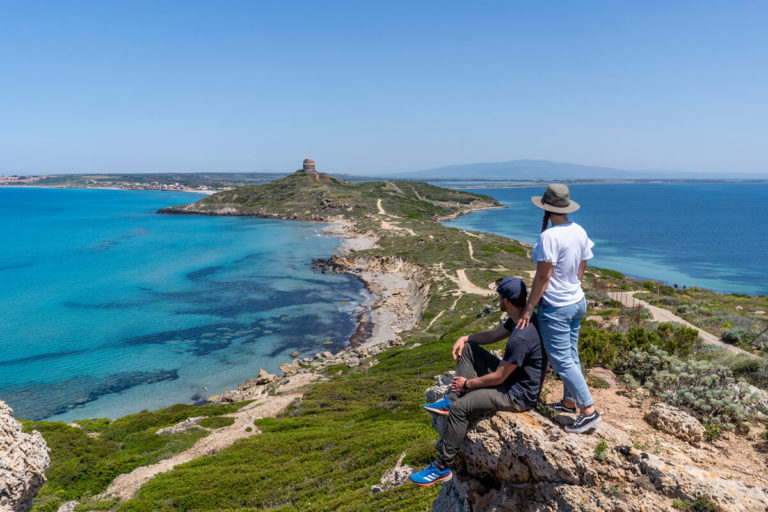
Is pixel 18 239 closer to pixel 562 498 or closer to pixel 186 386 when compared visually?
pixel 186 386

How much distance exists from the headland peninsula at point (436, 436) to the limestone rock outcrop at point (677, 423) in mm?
24

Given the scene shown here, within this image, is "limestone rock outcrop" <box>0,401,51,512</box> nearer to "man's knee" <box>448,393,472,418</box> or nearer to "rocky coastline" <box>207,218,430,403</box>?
"man's knee" <box>448,393,472,418</box>

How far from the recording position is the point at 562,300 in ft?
19.0

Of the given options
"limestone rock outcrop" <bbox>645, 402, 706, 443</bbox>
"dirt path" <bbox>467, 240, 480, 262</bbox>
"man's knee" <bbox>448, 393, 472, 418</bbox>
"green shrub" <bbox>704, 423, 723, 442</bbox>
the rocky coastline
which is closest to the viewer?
"man's knee" <bbox>448, 393, 472, 418</bbox>

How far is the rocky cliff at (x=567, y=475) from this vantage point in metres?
4.98

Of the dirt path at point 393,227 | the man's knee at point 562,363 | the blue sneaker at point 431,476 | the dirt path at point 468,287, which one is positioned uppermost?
the man's knee at point 562,363

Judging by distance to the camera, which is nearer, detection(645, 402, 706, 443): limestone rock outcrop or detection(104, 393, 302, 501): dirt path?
detection(645, 402, 706, 443): limestone rock outcrop

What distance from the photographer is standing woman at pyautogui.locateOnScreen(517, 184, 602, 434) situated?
5.71 m

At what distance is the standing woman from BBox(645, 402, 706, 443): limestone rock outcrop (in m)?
2.14

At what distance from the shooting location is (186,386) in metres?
34.4

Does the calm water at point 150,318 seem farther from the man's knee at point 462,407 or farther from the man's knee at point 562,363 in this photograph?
the man's knee at point 562,363

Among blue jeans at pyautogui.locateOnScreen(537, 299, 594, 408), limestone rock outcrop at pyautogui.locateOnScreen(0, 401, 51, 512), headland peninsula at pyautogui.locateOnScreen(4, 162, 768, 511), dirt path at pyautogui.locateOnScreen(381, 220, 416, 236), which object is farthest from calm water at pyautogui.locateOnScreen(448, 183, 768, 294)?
limestone rock outcrop at pyautogui.locateOnScreen(0, 401, 51, 512)

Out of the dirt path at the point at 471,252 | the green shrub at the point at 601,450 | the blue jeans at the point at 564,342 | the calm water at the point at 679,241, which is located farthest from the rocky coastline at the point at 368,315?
the calm water at the point at 679,241

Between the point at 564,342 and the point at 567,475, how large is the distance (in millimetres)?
1757
